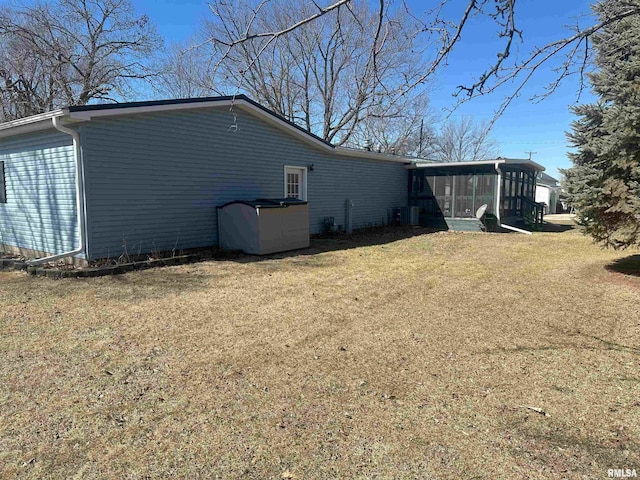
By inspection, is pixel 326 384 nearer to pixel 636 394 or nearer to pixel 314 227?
pixel 636 394

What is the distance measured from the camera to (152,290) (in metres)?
5.91

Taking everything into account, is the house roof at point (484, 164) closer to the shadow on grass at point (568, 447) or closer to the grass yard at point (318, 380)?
the grass yard at point (318, 380)

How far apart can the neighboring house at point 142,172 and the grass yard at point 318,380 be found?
5.97ft

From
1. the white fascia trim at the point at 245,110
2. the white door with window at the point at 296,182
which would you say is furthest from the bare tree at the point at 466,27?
the white door with window at the point at 296,182

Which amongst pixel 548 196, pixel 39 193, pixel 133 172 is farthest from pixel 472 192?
pixel 548 196

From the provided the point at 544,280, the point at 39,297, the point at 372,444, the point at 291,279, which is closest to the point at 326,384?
the point at 372,444

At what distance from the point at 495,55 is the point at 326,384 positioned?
10.4 ft

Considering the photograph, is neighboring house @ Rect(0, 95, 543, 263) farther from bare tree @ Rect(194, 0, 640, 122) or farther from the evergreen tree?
the evergreen tree

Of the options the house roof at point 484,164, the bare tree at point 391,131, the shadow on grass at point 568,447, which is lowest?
the shadow on grass at point 568,447

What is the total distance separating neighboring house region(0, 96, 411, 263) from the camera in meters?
7.21

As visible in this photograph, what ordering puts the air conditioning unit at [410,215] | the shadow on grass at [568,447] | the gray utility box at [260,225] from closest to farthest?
the shadow on grass at [568,447], the gray utility box at [260,225], the air conditioning unit at [410,215]

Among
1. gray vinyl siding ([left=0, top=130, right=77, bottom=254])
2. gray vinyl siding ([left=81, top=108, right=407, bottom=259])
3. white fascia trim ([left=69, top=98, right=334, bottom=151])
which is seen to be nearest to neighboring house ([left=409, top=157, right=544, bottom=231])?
white fascia trim ([left=69, top=98, right=334, bottom=151])

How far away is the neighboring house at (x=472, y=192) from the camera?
1406 cm

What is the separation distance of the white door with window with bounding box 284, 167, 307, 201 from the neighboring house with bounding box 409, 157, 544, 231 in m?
5.70
